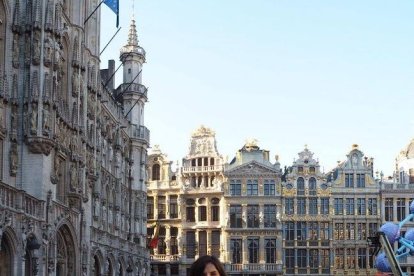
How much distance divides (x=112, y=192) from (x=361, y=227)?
30232 millimetres

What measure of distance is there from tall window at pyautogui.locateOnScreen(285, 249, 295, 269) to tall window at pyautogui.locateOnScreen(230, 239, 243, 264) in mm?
4211

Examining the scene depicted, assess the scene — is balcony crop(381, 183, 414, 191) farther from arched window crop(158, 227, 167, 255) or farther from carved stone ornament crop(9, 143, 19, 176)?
carved stone ornament crop(9, 143, 19, 176)

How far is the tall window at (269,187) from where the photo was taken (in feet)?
238

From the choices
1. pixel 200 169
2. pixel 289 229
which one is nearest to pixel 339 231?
pixel 289 229

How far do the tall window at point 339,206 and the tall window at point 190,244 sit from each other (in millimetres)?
13201

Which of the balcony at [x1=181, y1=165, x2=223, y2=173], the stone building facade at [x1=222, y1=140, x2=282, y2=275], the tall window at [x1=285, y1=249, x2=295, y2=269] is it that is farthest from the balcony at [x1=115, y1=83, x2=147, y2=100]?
the tall window at [x1=285, y1=249, x2=295, y2=269]

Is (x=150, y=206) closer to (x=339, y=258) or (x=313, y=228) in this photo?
(x=313, y=228)

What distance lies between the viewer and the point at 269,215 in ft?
238

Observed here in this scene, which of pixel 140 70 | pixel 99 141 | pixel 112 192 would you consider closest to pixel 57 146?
pixel 99 141

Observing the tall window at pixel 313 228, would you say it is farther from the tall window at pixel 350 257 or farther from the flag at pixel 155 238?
the flag at pixel 155 238

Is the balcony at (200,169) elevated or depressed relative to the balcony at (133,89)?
depressed

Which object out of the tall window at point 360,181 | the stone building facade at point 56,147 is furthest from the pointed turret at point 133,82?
the tall window at point 360,181

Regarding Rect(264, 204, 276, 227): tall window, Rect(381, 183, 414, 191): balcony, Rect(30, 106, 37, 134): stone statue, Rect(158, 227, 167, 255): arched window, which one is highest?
Rect(381, 183, 414, 191): balcony

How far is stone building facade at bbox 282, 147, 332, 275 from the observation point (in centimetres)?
7206
